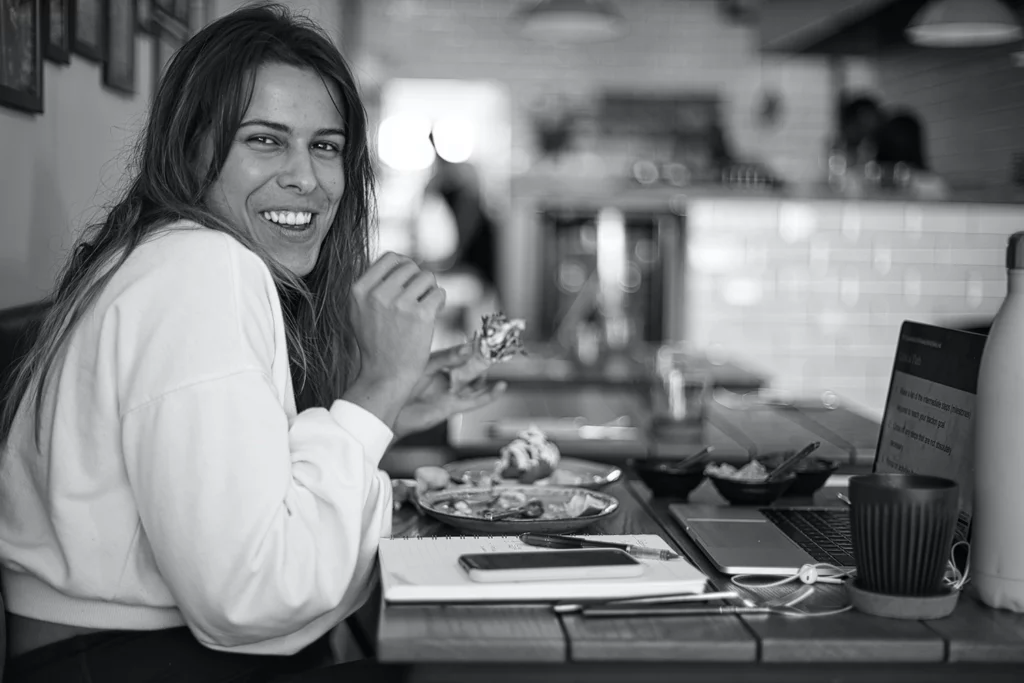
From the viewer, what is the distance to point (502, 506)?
5.22 feet

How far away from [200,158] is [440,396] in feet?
1.80

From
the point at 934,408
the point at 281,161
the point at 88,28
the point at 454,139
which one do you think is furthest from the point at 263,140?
the point at 454,139

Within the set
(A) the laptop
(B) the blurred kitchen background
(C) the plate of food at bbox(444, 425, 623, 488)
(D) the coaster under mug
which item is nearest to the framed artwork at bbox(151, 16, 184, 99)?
→ (B) the blurred kitchen background

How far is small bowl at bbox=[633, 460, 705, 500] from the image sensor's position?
1732 mm

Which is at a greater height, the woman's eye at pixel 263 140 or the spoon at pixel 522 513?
the woman's eye at pixel 263 140

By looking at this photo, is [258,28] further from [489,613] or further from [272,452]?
[489,613]

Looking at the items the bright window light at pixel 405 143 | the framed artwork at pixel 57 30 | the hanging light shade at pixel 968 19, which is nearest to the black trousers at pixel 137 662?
the framed artwork at pixel 57 30

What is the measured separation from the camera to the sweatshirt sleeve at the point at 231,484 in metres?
1.19

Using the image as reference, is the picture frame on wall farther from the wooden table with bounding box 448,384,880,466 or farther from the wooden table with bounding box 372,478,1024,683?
the wooden table with bounding box 372,478,1024,683

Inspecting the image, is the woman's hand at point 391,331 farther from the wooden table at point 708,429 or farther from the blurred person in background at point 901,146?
the blurred person in background at point 901,146

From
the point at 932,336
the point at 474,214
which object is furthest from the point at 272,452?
the point at 474,214

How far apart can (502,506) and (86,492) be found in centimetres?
54

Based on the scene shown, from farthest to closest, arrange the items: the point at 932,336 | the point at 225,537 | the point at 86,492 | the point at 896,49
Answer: the point at 896,49, the point at 932,336, the point at 86,492, the point at 225,537

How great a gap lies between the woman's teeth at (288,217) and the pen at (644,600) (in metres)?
0.74
